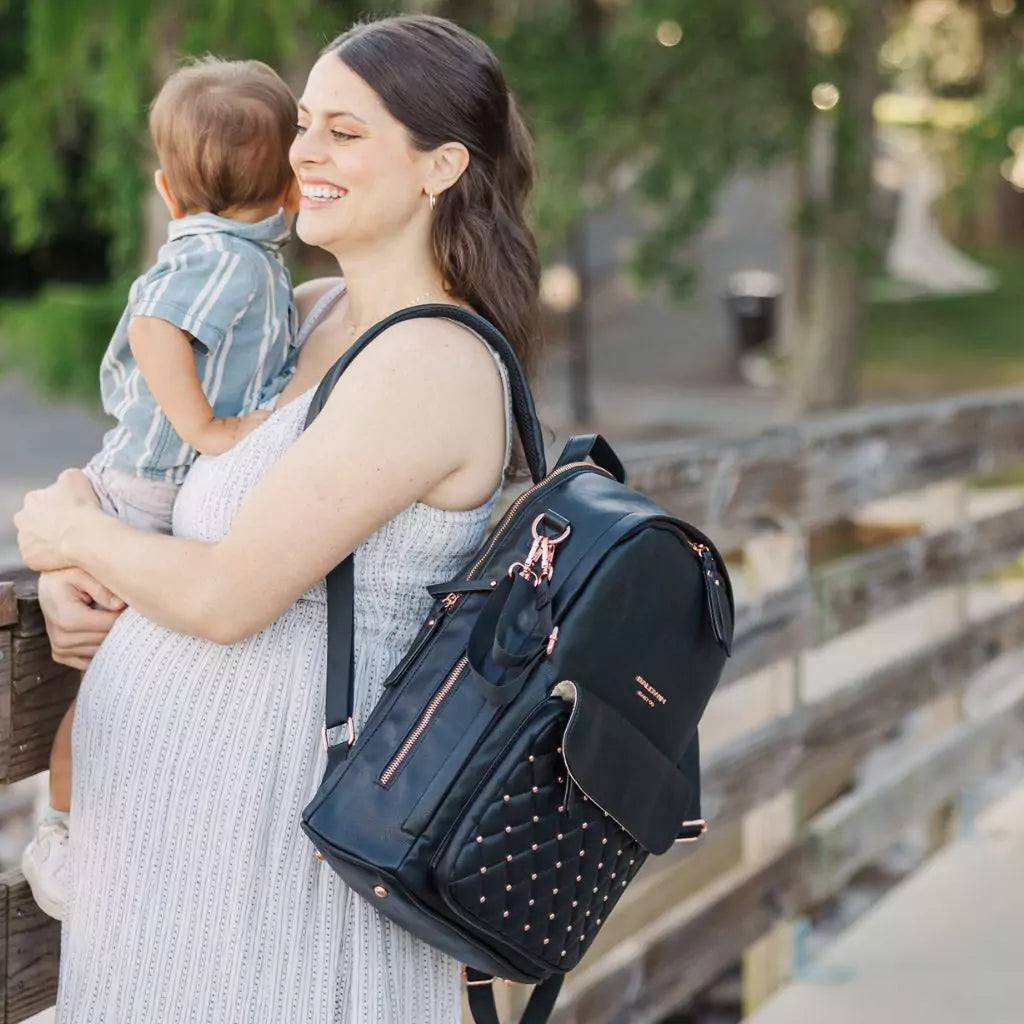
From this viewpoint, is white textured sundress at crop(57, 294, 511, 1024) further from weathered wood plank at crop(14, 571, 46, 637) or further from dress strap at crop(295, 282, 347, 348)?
dress strap at crop(295, 282, 347, 348)

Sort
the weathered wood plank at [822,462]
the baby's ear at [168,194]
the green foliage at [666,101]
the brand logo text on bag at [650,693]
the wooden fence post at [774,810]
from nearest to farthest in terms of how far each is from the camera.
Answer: the brand logo text on bag at [650,693], the baby's ear at [168,194], the weathered wood plank at [822,462], the wooden fence post at [774,810], the green foliage at [666,101]

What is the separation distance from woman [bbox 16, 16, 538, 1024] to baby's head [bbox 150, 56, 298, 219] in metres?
0.23

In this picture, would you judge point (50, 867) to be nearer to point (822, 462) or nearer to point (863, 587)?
point (822, 462)

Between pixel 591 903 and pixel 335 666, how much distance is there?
409 mm

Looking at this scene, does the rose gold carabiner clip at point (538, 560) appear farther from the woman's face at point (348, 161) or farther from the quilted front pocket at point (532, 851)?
the woman's face at point (348, 161)

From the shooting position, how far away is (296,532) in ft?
5.99

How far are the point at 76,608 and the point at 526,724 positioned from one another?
0.59 metres

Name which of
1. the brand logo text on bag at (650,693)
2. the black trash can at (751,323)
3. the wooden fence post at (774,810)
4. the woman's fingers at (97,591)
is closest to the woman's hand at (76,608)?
the woman's fingers at (97,591)

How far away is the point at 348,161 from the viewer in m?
1.95

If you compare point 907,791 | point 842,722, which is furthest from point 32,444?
point 842,722

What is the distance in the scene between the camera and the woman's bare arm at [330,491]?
1.83 metres

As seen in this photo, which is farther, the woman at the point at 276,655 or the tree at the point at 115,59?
the tree at the point at 115,59

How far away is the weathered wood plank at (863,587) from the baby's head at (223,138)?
1.60 m

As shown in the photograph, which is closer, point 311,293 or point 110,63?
point 311,293
